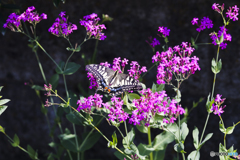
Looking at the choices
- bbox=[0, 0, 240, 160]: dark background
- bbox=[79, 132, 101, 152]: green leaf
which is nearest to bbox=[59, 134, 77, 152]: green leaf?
bbox=[79, 132, 101, 152]: green leaf

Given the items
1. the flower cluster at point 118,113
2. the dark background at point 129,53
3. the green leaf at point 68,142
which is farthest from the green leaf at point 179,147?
the green leaf at point 68,142

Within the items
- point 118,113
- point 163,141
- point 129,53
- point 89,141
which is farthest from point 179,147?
point 129,53

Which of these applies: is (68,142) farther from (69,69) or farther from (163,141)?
(163,141)

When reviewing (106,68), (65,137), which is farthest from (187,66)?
(65,137)

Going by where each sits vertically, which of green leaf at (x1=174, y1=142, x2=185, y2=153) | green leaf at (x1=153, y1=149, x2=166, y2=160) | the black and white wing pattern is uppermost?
the black and white wing pattern

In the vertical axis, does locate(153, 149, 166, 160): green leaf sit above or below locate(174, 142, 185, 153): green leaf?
below

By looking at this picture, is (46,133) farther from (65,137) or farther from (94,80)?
(94,80)

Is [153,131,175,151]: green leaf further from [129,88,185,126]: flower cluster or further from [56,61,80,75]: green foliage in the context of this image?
[56,61,80,75]: green foliage
